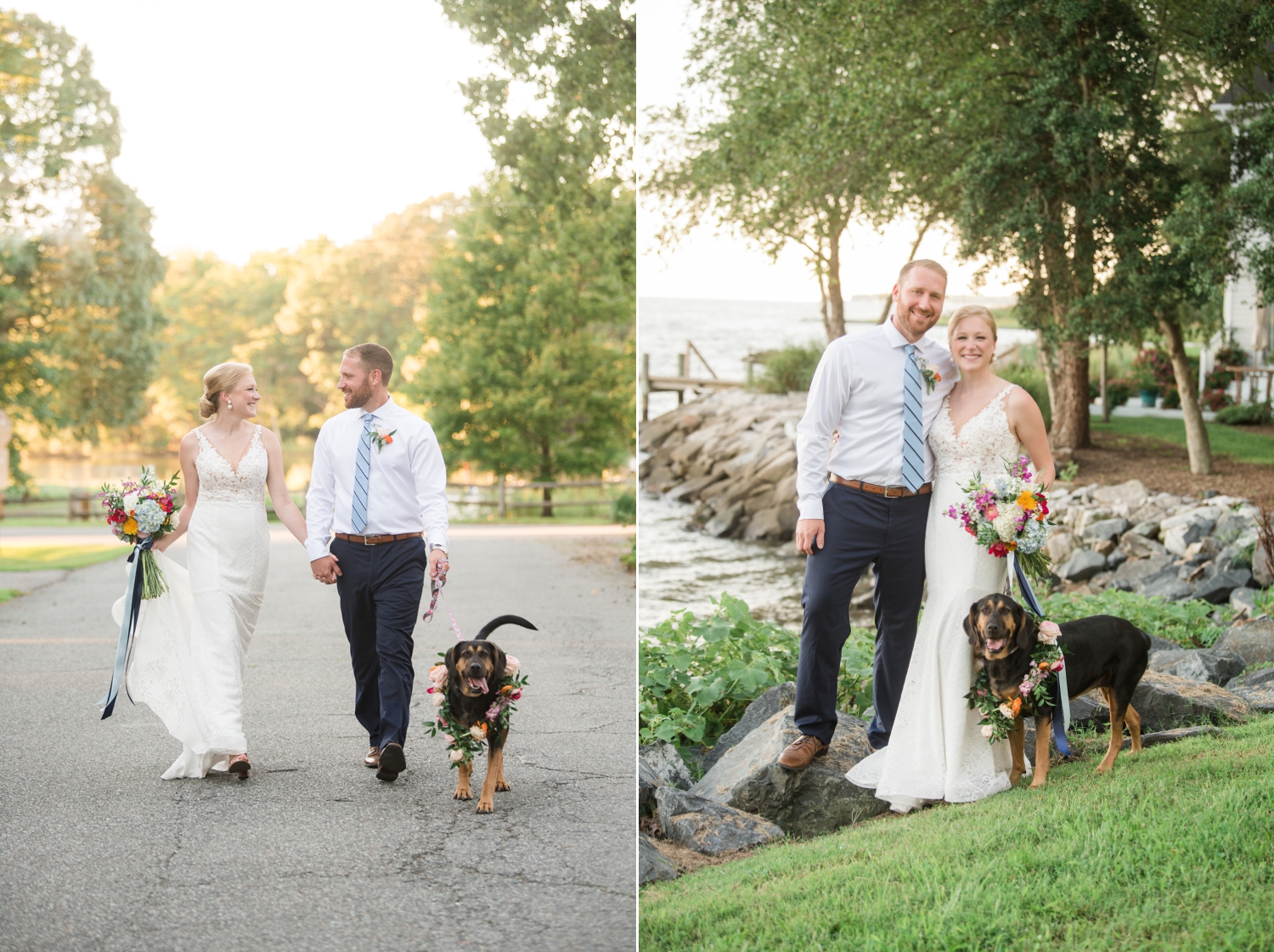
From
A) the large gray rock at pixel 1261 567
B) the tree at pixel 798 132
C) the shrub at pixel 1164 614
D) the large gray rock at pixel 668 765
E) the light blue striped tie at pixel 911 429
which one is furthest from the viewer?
the tree at pixel 798 132

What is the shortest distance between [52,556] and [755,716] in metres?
14.8

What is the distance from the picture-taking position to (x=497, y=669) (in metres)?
4.43

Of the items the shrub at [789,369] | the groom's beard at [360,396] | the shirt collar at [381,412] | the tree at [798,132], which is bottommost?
the shirt collar at [381,412]

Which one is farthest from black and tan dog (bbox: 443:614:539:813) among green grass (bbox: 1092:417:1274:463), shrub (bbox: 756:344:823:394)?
shrub (bbox: 756:344:823:394)

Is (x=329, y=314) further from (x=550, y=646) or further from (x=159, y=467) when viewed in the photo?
(x=550, y=646)

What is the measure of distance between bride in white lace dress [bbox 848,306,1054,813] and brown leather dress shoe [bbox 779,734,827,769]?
27cm

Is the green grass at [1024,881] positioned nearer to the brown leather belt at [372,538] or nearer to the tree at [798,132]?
the brown leather belt at [372,538]

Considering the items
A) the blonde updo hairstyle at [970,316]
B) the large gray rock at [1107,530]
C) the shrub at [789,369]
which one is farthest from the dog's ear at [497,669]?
the shrub at [789,369]

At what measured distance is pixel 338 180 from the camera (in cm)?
3117

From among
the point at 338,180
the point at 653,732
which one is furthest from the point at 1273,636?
the point at 338,180

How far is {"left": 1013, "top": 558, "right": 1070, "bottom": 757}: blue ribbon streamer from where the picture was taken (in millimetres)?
4066

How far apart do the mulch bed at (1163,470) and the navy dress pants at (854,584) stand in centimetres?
483

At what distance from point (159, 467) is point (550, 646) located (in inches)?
1157

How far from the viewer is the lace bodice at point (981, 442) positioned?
4184mm
